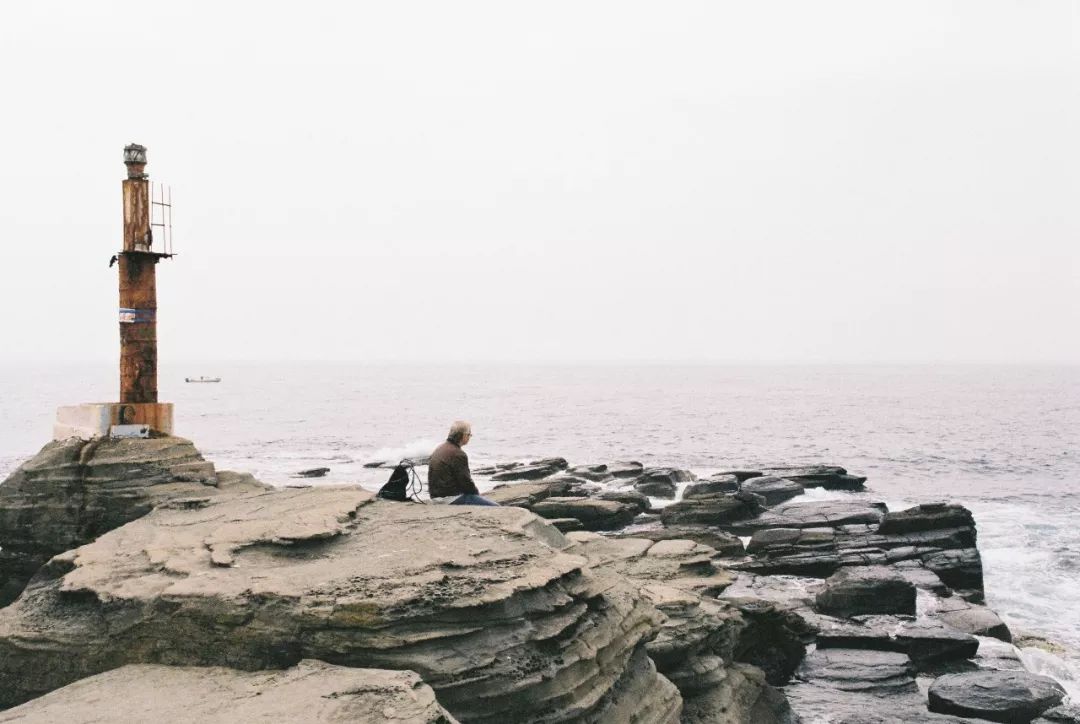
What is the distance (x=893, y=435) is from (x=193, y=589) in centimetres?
6698

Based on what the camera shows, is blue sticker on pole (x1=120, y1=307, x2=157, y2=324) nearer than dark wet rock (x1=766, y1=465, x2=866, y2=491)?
Yes

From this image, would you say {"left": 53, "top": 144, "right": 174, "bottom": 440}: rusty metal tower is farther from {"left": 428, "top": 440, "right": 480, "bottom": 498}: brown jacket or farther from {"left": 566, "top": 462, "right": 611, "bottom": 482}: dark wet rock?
{"left": 566, "top": 462, "right": 611, "bottom": 482}: dark wet rock

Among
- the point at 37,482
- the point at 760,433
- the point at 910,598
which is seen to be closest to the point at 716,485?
the point at 910,598

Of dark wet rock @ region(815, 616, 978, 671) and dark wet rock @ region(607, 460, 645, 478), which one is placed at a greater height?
dark wet rock @ region(607, 460, 645, 478)

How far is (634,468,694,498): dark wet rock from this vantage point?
33.8 m

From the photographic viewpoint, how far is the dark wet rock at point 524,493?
26547mm

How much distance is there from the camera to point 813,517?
26094 millimetres

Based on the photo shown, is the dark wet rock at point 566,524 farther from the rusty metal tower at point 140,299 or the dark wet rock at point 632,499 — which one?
the rusty metal tower at point 140,299

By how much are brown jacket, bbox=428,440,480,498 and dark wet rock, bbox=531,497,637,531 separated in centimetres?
1258

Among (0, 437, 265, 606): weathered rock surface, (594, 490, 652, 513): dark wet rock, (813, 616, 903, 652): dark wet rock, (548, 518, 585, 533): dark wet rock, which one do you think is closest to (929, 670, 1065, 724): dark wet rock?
(813, 616, 903, 652): dark wet rock

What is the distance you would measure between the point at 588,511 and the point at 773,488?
907 centimetres

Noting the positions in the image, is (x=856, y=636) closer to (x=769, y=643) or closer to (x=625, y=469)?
(x=769, y=643)

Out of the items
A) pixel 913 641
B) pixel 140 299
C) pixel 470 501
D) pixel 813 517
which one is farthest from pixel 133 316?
pixel 813 517

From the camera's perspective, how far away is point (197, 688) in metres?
8.17
